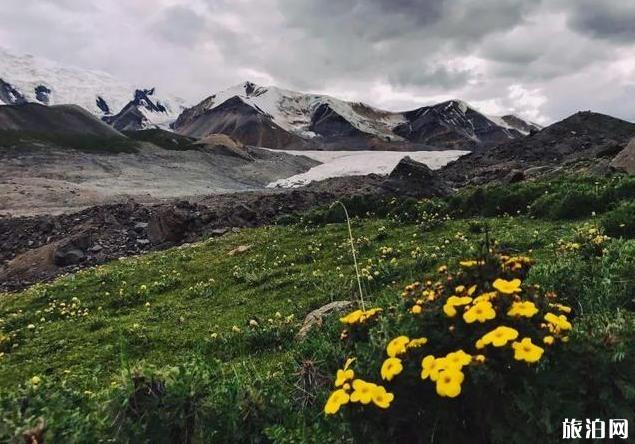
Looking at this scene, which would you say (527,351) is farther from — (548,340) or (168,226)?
(168,226)

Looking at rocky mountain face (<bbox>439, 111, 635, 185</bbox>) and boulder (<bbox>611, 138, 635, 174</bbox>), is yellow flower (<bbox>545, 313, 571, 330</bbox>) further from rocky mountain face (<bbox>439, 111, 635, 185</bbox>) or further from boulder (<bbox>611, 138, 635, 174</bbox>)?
rocky mountain face (<bbox>439, 111, 635, 185</bbox>)

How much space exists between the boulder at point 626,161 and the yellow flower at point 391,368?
2218 cm

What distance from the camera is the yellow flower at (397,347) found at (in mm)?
3926

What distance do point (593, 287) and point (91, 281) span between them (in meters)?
13.2

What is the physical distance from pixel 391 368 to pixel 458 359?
1.49ft

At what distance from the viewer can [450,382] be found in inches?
134

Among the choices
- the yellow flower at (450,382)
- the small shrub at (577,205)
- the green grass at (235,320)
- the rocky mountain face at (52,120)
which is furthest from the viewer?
the rocky mountain face at (52,120)

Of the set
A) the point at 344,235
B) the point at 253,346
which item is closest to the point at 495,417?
the point at 253,346

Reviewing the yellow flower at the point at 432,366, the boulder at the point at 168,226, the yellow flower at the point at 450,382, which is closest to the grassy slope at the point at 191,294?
the yellow flower at the point at 432,366

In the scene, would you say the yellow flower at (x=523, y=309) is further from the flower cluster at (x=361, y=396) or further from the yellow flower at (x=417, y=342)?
the flower cluster at (x=361, y=396)

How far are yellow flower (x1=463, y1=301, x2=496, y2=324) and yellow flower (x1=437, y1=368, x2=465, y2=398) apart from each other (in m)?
0.43

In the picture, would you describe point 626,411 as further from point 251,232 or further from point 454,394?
point 251,232

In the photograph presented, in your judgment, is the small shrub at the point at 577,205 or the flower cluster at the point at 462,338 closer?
the flower cluster at the point at 462,338

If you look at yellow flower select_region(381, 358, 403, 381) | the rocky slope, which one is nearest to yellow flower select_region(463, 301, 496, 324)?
yellow flower select_region(381, 358, 403, 381)
